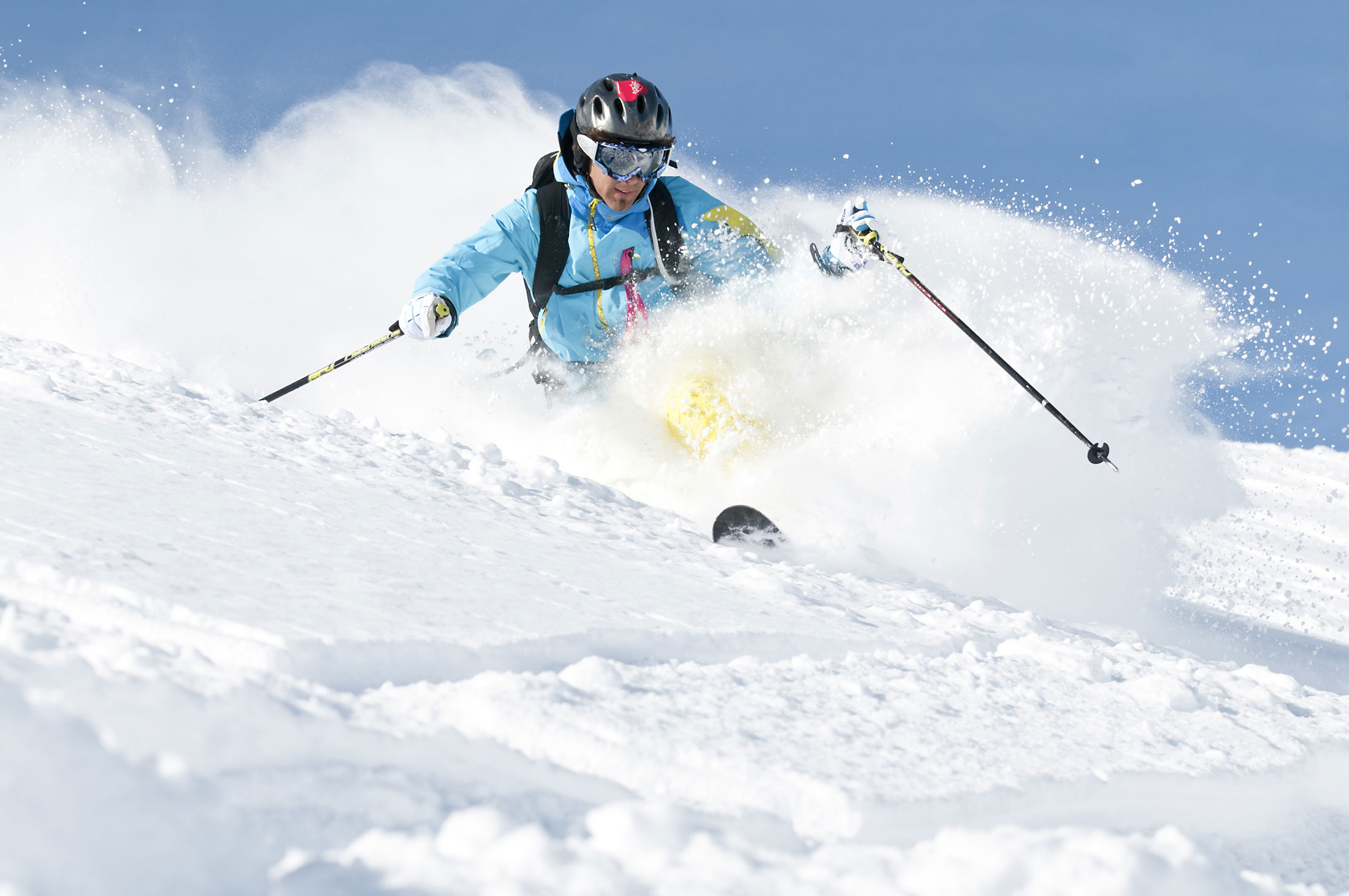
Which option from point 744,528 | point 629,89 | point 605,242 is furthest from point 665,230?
point 744,528

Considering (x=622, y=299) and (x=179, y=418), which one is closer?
(x=179, y=418)

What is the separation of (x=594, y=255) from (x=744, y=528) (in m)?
2.34

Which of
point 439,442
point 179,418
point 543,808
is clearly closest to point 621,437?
point 439,442

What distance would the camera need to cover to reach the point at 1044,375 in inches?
251

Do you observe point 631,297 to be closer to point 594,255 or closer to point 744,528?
point 594,255

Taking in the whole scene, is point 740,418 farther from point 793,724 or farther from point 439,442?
point 793,724

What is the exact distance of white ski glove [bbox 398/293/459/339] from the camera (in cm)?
477

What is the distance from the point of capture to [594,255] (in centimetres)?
535

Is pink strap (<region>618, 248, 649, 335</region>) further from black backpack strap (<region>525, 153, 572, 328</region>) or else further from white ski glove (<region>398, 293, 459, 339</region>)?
white ski glove (<region>398, 293, 459, 339</region>)

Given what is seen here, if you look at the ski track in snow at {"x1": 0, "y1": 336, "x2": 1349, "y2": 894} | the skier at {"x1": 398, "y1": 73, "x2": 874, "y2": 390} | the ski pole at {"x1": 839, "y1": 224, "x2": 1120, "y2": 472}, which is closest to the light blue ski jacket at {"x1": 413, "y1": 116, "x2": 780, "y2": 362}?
the skier at {"x1": 398, "y1": 73, "x2": 874, "y2": 390}

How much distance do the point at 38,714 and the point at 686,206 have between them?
15.1ft

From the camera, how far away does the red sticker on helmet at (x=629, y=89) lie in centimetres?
482

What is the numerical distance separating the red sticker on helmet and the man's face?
1.29 ft

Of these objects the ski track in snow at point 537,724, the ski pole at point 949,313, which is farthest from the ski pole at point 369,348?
the ski pole at point 949,313
